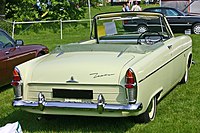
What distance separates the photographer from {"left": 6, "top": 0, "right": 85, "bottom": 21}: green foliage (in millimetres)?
24828

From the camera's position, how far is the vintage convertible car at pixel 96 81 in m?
5.08

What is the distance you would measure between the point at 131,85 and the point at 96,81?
44 cm

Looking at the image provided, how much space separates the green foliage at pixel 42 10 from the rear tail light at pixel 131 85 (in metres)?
20.2

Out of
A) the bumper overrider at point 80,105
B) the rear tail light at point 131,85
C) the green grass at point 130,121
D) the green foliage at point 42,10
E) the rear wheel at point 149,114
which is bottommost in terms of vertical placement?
the green grass at point 130,121

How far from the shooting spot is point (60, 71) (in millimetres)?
5320

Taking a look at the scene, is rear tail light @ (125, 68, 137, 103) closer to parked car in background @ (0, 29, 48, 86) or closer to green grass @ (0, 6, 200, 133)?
green grass @ (0, 6, 200, 133)

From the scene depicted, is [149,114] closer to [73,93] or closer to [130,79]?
[130,79]

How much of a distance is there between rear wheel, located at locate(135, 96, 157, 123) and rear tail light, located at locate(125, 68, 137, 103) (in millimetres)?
596

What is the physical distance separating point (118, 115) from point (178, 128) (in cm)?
89

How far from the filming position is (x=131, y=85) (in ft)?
16.4

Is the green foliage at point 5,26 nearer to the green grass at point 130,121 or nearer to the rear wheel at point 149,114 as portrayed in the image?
the green grass at point 130,121

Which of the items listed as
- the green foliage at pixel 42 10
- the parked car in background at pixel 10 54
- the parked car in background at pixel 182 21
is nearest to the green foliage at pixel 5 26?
the green foliage at pixel 42 10

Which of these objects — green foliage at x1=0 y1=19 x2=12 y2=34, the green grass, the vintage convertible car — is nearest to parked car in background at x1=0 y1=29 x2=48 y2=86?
the green grass

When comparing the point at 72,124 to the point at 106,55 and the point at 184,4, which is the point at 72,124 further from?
the point at 184,4
